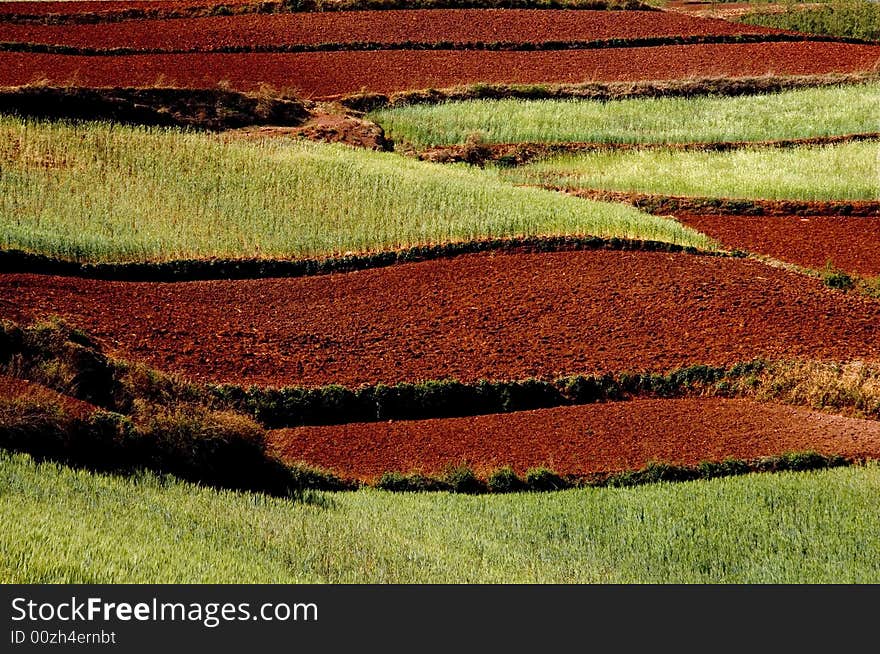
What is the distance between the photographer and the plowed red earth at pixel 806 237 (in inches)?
897

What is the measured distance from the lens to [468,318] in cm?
1892

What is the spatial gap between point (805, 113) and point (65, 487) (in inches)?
925

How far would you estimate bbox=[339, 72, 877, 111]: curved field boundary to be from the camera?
32.4 m

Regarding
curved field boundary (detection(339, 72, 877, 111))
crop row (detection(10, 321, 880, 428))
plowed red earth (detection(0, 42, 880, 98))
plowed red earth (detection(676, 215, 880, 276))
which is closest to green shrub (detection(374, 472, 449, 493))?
crop row (detection(10, 321, 880, 428))

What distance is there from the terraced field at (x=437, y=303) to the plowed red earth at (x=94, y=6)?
16.7ft

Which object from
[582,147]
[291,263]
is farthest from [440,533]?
[582,147]

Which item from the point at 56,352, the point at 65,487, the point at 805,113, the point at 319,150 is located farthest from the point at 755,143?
the point at 65,487

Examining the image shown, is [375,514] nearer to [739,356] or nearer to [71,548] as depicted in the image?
[71,548]

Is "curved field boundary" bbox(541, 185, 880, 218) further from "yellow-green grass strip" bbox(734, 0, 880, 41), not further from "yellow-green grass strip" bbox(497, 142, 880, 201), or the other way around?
"yellow-green grass strip" bbox(734, 0, 880, 41)

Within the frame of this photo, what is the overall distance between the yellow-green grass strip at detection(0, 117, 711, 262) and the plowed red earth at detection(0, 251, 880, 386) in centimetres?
113

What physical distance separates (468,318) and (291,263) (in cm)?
327

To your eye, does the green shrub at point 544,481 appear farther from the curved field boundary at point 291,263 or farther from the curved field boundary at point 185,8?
the curved field boundary at point 185,8

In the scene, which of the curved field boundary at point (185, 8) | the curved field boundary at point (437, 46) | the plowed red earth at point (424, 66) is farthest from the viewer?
the curved field boundary at point (185, 8)

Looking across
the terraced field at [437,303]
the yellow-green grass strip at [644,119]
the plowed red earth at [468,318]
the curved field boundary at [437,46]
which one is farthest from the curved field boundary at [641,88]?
the plowed red earth at [468,318]
